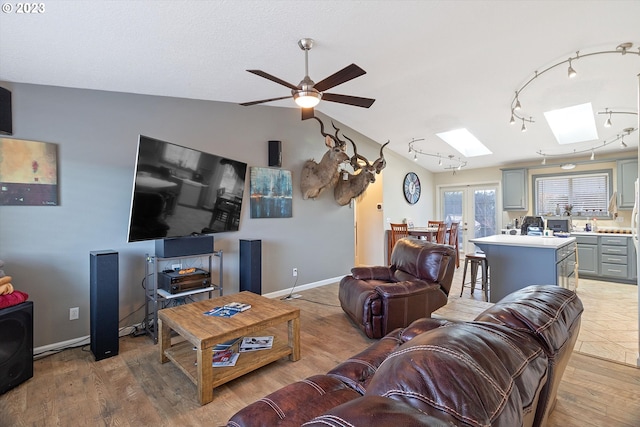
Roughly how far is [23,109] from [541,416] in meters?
4.28

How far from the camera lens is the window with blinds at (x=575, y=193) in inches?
230

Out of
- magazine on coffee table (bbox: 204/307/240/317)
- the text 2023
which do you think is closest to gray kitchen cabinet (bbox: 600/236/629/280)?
magazine on coffee table (bbox: 204/307/240/317)

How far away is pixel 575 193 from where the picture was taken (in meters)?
6.19

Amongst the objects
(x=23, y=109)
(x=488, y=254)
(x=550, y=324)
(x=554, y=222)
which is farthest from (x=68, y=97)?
(x=554, y=222)

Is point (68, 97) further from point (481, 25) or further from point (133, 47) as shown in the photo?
point (481, 25)

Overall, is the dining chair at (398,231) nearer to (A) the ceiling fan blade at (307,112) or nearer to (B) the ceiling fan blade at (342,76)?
(A) the ceiling fan blade at (307,112)

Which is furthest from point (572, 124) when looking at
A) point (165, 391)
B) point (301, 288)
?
point (165, 391)

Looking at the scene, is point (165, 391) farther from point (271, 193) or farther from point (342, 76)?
point (271, 193)

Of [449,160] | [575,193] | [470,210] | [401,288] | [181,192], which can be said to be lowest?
[401,288]

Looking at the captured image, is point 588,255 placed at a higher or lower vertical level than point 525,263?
lower

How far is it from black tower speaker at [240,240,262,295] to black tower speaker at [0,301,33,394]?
83.5 inches

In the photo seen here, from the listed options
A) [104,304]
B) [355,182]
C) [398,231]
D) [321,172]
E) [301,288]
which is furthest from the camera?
[398,231]

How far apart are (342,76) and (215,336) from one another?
2158 millimetres

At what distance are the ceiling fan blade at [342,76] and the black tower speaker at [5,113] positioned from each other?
273 cm
